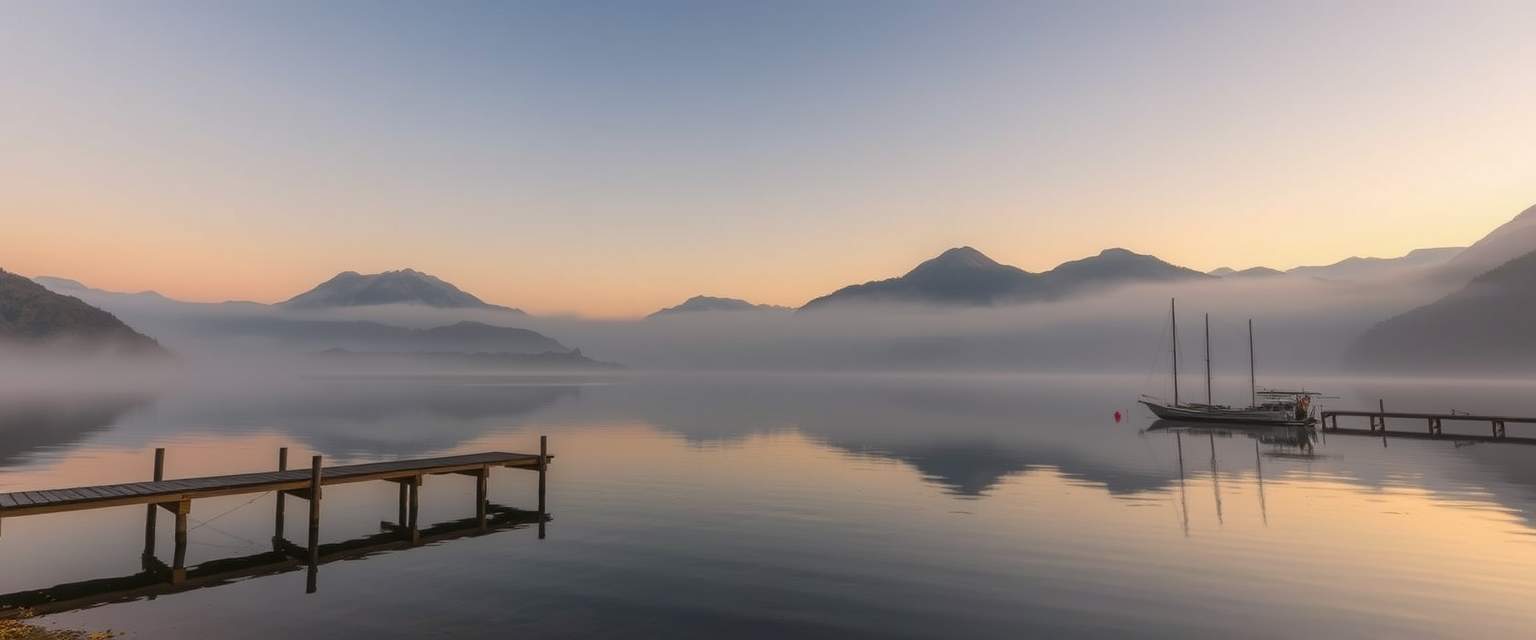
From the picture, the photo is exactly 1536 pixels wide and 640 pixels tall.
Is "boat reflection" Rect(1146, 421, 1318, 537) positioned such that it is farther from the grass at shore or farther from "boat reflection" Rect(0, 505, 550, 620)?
the grass at shore

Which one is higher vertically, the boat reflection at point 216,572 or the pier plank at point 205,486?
the pier plank at point 205,486

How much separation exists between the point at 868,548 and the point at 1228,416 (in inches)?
3504

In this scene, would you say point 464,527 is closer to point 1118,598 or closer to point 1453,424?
point 1118,598

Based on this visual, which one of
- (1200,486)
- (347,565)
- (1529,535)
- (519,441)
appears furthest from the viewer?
(519,441)

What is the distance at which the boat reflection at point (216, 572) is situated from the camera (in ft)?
67.3

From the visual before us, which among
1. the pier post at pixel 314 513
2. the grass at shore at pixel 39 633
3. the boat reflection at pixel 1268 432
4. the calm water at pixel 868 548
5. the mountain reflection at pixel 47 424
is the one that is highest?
the pier post at pixel 314 513

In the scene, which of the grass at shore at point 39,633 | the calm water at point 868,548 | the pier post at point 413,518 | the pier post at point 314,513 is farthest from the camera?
the pier post at point 413,518

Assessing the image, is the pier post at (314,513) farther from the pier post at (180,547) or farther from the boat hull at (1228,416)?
the boat hull at (1228,416)

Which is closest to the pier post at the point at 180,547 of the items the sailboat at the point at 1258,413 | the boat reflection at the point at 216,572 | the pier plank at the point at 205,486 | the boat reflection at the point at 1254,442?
the boat reflection at the point at 216,572

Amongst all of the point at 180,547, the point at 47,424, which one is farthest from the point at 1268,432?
the point at 47,424

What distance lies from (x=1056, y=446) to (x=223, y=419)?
333 ft

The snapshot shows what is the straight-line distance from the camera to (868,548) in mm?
27219

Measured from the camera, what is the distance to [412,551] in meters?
26.9

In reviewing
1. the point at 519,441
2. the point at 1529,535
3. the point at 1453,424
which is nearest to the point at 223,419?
the point at 519,441
